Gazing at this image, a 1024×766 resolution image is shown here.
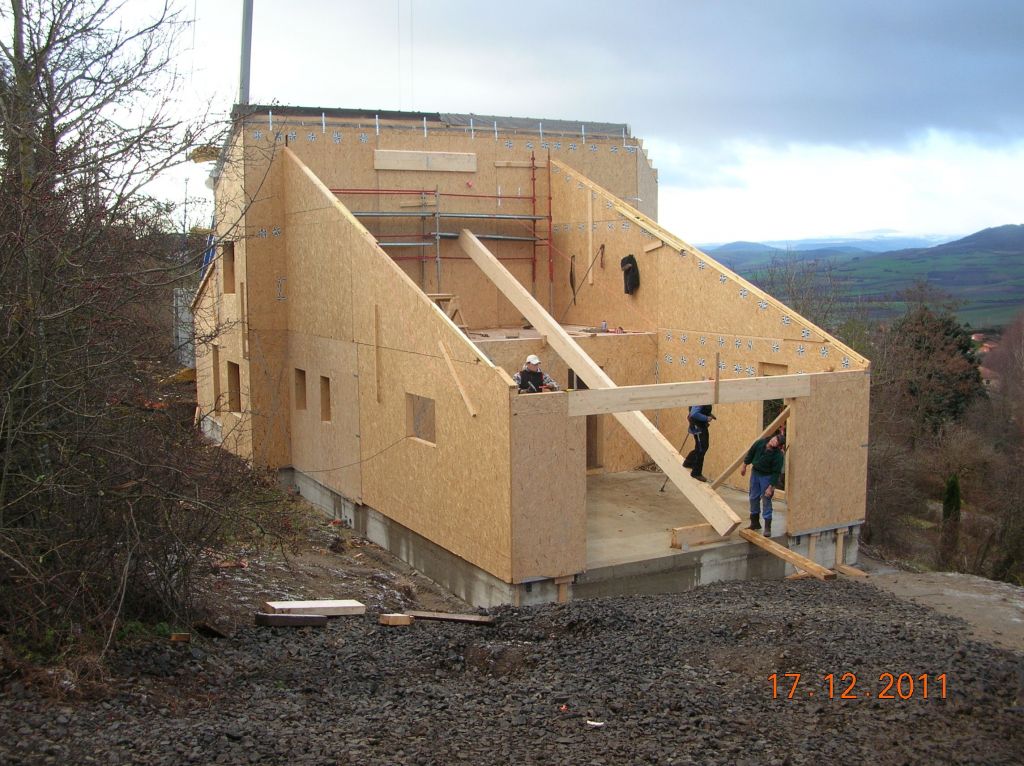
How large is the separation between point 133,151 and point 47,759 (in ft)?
15.2

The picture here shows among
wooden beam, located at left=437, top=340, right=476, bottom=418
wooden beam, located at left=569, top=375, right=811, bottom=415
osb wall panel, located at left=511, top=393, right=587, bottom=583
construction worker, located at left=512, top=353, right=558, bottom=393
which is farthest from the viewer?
construction worker, located at left=512, top=353, right=558, bottom=393

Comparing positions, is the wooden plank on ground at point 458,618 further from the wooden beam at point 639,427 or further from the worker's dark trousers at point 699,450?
the worker's dark trousers at point 699,450

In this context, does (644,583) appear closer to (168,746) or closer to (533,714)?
(533,714)

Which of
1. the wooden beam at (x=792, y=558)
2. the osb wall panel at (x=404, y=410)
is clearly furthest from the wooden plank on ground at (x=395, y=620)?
the wooden beam at (x=792, y=558)

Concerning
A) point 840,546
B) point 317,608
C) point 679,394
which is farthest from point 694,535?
point 317,608

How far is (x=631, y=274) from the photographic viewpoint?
52.3 ft

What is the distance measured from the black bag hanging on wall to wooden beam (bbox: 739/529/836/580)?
18.2 ft

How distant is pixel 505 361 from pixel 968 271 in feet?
331

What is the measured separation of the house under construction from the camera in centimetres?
1078

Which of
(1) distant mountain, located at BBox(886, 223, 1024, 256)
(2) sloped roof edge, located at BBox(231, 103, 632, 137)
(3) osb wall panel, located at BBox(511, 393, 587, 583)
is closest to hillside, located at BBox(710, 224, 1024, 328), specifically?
(1) distant mountain, located at BBox(886, 223, 1024, 256)

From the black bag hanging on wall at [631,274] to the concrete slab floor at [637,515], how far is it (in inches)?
124

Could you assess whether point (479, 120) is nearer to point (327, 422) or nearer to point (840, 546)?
point (327, 422)

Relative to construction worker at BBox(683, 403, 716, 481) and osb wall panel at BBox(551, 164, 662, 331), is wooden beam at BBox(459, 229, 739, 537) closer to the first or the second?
construction worker at BBox(683, 403, 716, 481)

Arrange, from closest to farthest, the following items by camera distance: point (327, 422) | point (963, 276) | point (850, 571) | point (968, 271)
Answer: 1. point (850, 571)
2. point (327, 422)
3. point (963, 276)
4. point (968, 271)
